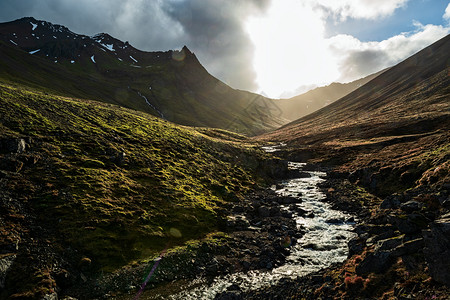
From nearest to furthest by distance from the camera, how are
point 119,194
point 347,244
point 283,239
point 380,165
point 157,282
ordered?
point 157,282 < point 347,244 < point 283,239 < point 119,194 < point 380,165

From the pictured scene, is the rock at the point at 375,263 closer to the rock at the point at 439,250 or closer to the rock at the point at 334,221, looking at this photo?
the rock at the point at 439,250

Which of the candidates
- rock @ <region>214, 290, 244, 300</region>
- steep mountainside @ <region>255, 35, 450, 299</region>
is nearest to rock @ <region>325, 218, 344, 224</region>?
steep mountainside @ <region>255, 35, 450, 299</region>

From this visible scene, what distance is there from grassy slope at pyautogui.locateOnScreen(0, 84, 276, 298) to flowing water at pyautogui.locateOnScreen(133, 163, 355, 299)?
775cm

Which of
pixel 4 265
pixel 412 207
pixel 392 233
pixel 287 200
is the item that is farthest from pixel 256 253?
pixel 4 265

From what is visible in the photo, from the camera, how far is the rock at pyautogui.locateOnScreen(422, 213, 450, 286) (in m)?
14.9

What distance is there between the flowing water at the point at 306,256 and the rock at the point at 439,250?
11546 mm

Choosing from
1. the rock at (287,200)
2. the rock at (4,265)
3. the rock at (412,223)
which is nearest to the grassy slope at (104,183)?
the rock at (4,265)

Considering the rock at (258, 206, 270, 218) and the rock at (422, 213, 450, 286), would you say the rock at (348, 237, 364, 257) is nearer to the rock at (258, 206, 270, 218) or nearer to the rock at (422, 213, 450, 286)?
the rock at (422, 213, 450, 286)

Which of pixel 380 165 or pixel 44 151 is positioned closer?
pixel 44 151

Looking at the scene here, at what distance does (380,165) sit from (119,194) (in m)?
57.6

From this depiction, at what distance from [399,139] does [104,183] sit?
93.2 metres

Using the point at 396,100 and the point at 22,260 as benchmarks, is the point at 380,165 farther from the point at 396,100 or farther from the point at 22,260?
the point at 396,100

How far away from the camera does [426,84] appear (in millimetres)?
164000

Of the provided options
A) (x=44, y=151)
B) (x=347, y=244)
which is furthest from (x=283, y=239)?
(x=44, y=151)
